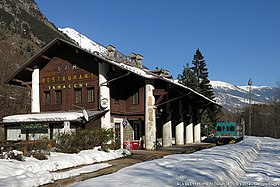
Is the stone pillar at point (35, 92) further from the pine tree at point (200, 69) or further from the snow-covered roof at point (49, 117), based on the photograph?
the pine tree at point (200, 69)

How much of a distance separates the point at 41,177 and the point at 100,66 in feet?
49.9

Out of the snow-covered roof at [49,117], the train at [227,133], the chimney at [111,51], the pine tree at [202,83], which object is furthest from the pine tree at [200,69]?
the snow-covered roof at [49,117]

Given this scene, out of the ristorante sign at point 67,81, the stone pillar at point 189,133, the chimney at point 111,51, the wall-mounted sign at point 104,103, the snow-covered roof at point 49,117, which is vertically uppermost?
the chimney at point 111,51

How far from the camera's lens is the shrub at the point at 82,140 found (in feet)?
62.5

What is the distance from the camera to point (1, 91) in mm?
45906

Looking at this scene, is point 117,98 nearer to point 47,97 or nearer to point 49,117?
point 49,117

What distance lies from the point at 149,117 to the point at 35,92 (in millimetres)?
9619

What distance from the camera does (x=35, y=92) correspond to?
29141 mm

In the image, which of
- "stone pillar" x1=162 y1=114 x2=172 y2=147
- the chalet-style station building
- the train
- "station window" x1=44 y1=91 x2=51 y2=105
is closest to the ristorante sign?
the chalet-style station building

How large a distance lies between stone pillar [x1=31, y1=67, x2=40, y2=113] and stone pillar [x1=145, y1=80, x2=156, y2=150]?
29.3 feet

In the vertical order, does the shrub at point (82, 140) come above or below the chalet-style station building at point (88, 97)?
below

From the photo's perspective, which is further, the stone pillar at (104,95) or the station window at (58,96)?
the station window at (58,96)

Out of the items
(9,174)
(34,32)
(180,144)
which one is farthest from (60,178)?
(34,32)

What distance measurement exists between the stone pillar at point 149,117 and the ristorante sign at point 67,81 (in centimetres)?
439
